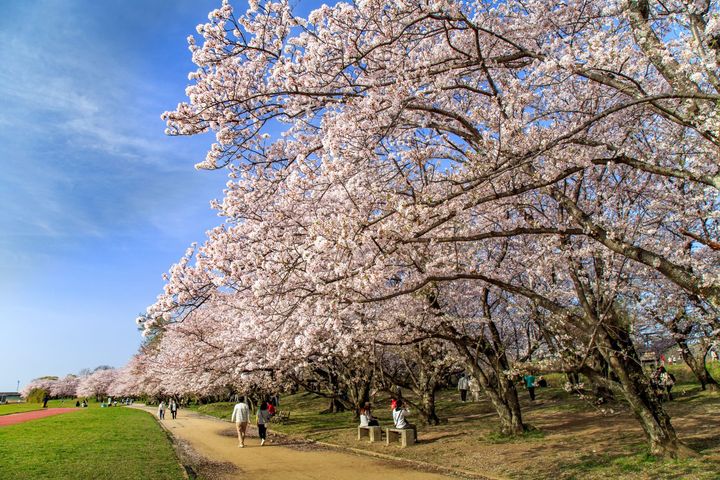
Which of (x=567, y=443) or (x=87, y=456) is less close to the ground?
(x=87, y=456)

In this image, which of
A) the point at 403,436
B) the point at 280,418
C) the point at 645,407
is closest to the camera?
the point at 645,407

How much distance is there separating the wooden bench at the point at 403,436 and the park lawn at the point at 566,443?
0.33 m

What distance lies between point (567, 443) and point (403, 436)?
4406mm

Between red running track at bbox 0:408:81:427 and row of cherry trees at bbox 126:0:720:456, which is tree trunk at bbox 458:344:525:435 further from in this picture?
red running track at bbox 0:408:81:427

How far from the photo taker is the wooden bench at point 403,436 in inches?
546

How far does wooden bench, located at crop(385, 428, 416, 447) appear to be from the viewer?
1387cm

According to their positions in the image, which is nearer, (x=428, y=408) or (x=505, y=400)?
(x=505, y=400)

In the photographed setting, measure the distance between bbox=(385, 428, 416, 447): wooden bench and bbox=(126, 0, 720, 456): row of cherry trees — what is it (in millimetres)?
3577

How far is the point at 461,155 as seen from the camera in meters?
9.12

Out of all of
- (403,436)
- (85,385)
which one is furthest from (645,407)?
(85,385)

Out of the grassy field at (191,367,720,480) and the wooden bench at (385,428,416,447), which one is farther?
the wooden bench at (385,428,416,447)

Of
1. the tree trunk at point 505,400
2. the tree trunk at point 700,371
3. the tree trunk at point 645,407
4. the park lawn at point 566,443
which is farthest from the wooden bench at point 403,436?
the tree trunk at point 700,371

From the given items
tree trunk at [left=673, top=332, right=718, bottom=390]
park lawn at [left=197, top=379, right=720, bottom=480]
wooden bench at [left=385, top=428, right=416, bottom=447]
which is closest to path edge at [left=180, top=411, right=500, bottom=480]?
park lawn at [left=197, top=379, right=720, bottom=480]

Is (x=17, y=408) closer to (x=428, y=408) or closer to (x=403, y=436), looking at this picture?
(x=428, y=408)
